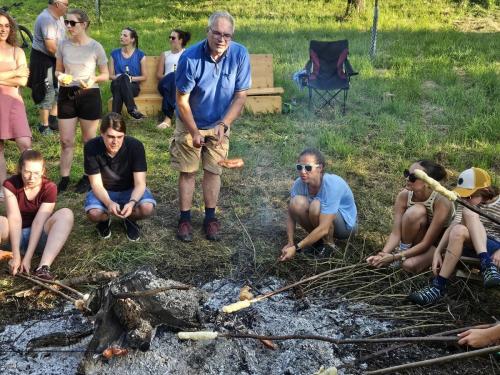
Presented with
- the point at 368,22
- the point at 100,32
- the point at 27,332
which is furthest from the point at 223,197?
the point at 368,22

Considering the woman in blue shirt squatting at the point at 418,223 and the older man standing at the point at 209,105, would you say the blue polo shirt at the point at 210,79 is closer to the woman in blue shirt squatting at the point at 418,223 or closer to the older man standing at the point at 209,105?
the older man standing at the point at 209,105

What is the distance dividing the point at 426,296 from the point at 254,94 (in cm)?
510

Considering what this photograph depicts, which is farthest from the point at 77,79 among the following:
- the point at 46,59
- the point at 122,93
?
the point at 122,93

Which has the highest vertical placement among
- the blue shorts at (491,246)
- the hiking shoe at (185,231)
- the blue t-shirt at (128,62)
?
the blue t-shirt at (128,62)

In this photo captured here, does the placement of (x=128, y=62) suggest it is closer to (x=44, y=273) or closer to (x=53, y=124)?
(x=53, y=124)

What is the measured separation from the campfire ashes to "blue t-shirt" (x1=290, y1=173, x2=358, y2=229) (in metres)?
0.92

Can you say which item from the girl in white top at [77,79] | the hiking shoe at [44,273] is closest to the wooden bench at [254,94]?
the girl in white top at [77,79]

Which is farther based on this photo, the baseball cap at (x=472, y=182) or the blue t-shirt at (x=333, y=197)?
the blue t-shirt at (x=333, y=197)

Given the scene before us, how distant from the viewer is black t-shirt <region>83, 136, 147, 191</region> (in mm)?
4590

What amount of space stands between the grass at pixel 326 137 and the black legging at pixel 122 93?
1.12 feet

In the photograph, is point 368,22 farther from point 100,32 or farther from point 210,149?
point 210,149

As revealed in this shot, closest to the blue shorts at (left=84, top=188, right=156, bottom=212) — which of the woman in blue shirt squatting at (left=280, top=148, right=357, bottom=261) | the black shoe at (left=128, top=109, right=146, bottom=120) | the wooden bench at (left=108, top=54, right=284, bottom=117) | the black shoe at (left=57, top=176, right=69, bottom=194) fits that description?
the black shoe at (left=57, top=176, right=69, bottom=194)

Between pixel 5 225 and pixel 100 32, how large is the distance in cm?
978

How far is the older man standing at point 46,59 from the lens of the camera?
6254 mm
